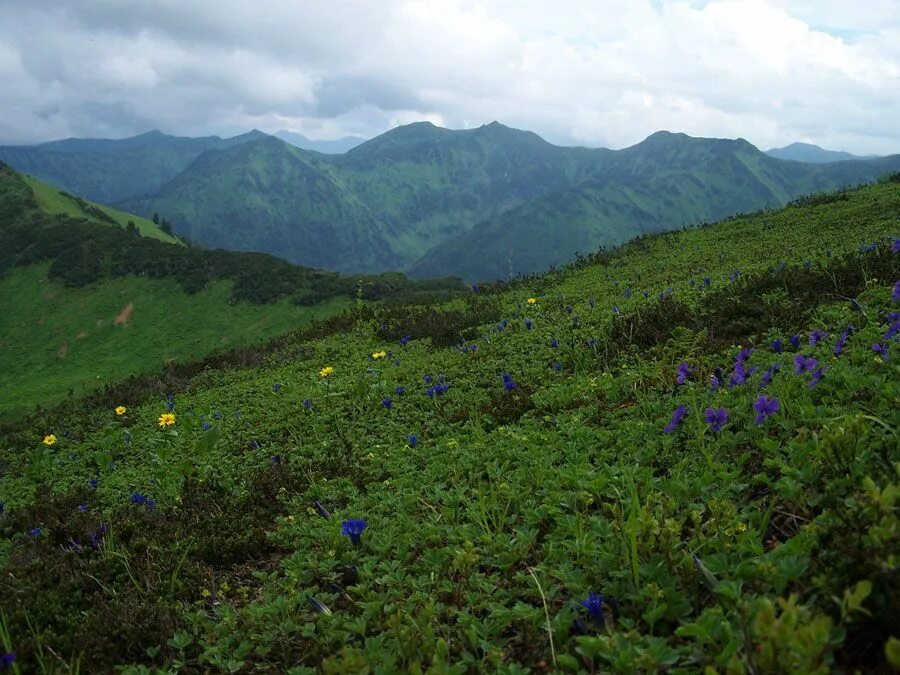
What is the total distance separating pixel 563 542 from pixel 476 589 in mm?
597

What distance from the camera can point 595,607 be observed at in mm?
2801

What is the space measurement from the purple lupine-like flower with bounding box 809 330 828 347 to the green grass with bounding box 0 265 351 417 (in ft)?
120

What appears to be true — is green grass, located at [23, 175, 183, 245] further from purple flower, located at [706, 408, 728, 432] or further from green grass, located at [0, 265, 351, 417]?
purple flower, located at [706, 408, 728, 432]

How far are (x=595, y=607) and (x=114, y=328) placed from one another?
54716 mm

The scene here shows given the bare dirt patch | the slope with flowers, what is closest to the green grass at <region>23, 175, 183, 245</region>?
the bare dirt patch

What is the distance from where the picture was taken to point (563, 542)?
351 centimetres

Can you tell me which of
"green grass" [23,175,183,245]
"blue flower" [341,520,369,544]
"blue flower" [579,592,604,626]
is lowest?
"blue flower" [341,520,369,544]

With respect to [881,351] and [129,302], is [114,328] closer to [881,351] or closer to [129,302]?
[129,302]

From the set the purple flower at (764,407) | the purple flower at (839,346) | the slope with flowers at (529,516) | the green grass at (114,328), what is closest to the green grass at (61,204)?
the green grass at (114,328)

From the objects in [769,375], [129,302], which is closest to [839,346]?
[769,375]

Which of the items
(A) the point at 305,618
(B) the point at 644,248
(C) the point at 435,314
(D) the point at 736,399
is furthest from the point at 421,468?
(B) the point at 644,248

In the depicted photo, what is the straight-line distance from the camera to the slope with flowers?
8.49ft

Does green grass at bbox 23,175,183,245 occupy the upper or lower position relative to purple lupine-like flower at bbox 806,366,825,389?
upper

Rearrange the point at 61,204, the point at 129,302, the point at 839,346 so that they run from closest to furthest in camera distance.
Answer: the point at 839,346 → the point at 129,302 → the point at 61,204
